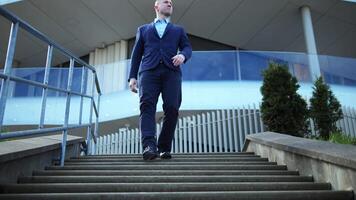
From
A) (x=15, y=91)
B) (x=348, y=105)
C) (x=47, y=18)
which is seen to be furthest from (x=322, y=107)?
(x=47, y=18)

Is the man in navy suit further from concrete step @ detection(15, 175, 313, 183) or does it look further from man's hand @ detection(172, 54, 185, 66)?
concrete step @ detection(15, 175, 313, 183)

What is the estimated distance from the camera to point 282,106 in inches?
242

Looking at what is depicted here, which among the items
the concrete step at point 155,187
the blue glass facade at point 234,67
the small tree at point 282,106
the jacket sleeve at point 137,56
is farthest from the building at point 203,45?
the concrete step at point 155,187

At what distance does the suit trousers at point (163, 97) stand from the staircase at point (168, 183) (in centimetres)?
34

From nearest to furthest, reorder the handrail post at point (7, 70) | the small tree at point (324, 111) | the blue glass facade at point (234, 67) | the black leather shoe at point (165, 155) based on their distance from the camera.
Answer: the handrail post at point (7, 70)
the black leather shoe at point (165, 155)
the small tree at point (324, 111)
the blue glass facade at point (234, 67)

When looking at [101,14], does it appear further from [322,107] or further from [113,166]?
[113,166]

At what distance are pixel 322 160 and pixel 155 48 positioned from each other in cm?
198

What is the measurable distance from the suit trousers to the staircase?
343 mm

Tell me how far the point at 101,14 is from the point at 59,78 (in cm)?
436

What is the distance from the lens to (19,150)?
7.77ft

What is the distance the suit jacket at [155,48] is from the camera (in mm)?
3246

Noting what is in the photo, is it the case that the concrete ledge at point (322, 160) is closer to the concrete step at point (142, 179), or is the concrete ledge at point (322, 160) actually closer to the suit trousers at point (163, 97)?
the concrete step at point (142, 179)

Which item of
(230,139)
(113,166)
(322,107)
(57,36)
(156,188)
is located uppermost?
(57,36)

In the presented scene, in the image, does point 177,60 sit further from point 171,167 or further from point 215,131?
point 215,131
